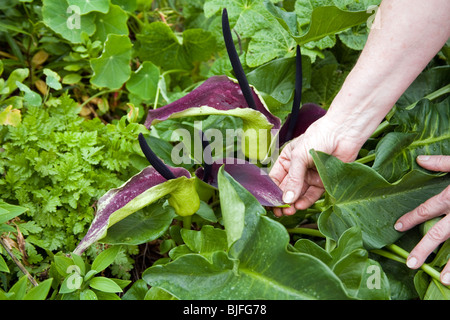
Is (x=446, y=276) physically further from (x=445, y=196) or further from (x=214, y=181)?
(x=214, y=181)

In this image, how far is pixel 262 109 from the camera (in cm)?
90

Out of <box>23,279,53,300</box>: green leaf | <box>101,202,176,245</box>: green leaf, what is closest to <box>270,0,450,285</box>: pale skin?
<box>101,202,176,245</box>: green leaf

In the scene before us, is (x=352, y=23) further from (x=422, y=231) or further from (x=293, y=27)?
(x=422, y=231)

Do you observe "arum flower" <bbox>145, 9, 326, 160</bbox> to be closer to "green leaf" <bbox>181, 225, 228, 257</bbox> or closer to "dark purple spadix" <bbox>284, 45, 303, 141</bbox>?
"dark purple spadix" <bbox>284, 45, 303, 141</bbox>

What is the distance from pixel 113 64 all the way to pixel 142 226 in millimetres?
597

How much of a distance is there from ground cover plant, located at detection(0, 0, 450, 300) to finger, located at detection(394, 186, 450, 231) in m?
0.02

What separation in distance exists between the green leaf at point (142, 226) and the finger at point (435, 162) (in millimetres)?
554

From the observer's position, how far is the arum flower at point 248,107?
85 cm

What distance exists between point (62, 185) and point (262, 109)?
47 cm

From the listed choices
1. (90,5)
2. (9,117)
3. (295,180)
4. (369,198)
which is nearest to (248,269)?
(295,180)

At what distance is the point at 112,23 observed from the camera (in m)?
1.26

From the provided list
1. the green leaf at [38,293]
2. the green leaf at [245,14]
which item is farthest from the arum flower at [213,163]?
the green leaf at [245,14]

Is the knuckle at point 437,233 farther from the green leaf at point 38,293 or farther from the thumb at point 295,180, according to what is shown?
the green leaf at point 38,293
